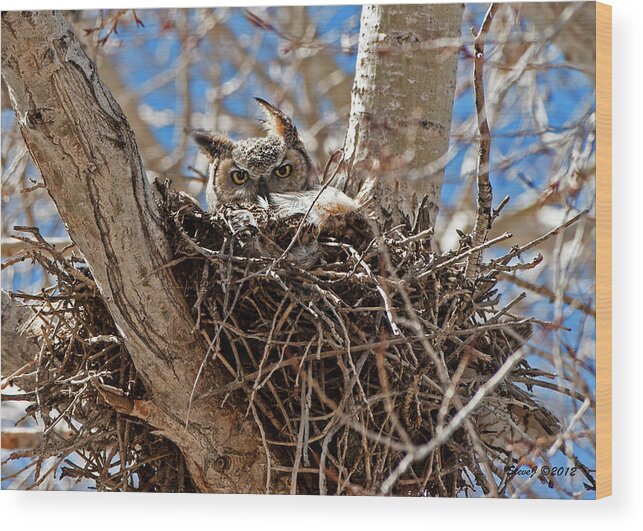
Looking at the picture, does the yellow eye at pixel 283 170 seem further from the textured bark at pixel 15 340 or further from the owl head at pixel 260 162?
the textured bark at pixel 15 340

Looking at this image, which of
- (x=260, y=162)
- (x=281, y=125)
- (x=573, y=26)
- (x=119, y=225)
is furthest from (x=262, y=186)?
(x=573, y=26)

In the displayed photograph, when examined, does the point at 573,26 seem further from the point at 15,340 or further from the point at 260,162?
the point at 15,340

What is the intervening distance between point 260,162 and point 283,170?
0.07 metres

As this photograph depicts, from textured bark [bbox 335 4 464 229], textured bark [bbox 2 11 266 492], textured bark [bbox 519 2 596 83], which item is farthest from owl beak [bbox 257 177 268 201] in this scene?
textured bark [bbox 519 2 596 83]

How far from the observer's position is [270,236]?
202cm

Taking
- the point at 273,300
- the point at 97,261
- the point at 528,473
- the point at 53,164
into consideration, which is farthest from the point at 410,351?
the point at 53,164

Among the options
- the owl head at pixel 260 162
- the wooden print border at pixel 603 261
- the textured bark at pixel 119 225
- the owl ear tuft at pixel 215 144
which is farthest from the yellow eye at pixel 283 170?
the wooden print border at pixel 603 261

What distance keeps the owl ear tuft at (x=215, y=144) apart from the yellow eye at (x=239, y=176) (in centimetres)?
6

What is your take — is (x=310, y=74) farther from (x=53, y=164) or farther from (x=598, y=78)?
(x=53, y=164)

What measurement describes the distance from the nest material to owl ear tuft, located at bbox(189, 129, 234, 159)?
1.55 feet

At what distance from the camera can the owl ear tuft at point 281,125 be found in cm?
244

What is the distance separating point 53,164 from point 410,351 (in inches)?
31.8

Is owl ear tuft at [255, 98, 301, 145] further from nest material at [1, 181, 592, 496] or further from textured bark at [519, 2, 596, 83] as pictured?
textured bark at [519, 2, 596, 83]

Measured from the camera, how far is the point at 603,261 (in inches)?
77.9
